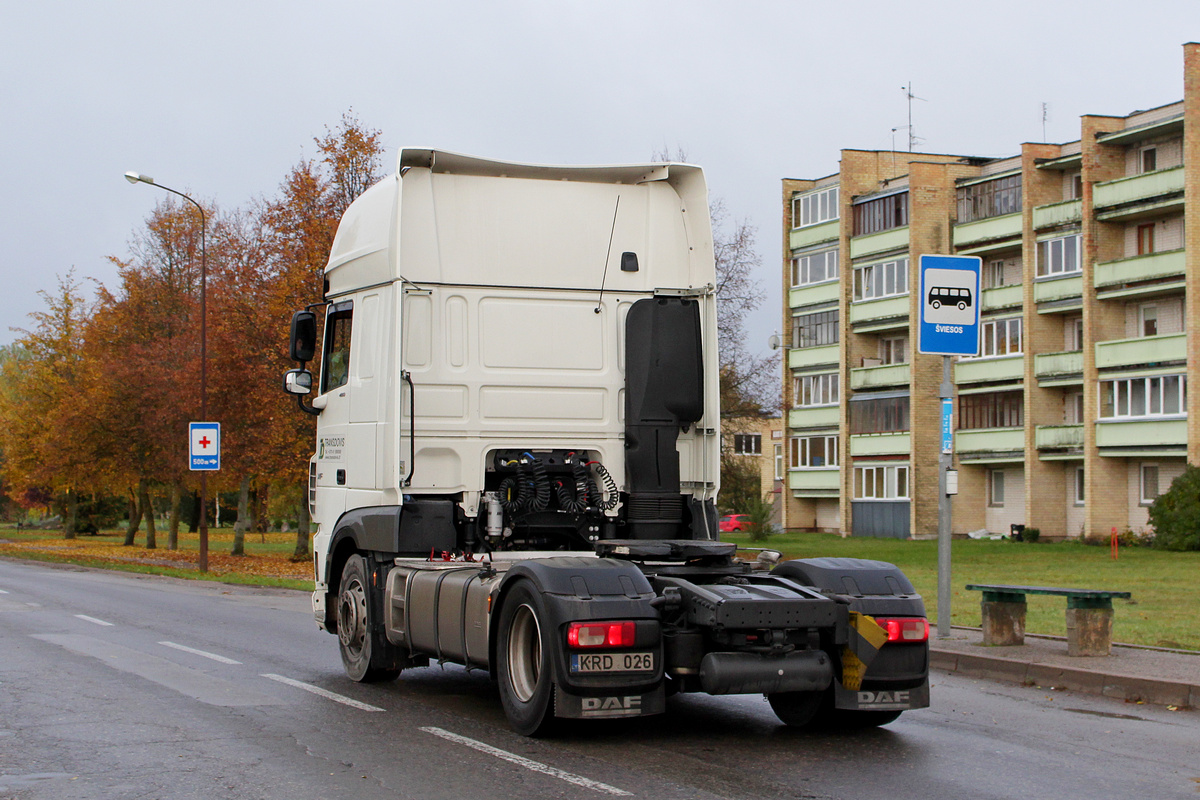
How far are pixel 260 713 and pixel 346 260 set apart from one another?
394 cm

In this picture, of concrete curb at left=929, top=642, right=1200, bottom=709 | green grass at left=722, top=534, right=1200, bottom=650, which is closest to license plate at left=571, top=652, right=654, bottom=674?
concrete curb at left=929, top=642, right=1200, bottom=709

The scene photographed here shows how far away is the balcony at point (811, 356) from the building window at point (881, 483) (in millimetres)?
5724

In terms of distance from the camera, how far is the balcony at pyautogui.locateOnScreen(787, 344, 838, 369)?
6612 cm

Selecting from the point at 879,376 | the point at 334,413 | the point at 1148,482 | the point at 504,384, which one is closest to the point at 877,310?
the point at 879,376

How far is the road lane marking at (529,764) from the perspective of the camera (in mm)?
6773

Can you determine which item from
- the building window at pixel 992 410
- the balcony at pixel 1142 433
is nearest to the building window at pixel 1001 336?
the building window at pixel 992 410

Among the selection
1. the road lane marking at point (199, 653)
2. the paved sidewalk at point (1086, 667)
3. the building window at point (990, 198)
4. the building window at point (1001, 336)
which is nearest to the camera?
the paved sidewalk at point (1086, 667)

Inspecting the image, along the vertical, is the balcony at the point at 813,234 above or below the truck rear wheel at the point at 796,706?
above

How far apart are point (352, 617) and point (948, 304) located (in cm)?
686

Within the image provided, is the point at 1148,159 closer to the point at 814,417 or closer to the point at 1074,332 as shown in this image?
the point at 1074,332

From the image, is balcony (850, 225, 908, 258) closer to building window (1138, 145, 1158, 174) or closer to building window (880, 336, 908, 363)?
building window (880, 336, 908, 363)

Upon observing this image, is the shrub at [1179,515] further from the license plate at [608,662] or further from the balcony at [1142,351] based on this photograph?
the license plate at [608,662]

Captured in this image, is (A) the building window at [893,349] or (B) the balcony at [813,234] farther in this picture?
(B) the balcony at [813,234]

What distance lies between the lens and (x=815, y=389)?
67.7 metres
